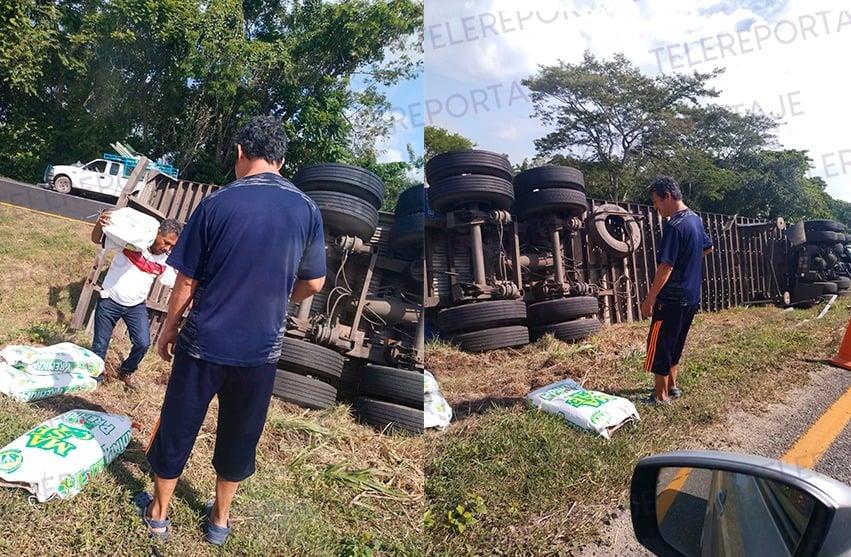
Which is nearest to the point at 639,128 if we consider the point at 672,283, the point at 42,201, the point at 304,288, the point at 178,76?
the point at 672,283

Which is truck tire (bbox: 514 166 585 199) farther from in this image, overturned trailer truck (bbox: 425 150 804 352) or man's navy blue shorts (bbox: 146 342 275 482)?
man's navy blue shorts (bbox: 146 342 275 482)

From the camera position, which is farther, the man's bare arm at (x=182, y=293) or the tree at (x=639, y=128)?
the tree at (x=639, y=128)

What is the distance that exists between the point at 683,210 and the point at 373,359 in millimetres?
2483

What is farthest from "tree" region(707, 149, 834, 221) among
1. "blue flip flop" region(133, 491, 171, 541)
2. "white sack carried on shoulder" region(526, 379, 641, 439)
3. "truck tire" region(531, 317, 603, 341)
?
"blue flip flop" region(133, 491, 171, 541)

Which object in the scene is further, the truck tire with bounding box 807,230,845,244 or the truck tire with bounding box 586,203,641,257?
the truck tire with bounding box 586,203,641,257

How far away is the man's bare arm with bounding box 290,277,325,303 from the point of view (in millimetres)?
2068

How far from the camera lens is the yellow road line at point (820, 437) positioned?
172 centimetres

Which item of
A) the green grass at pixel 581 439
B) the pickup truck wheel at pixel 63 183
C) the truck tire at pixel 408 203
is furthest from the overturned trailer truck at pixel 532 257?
the pickup truck wheel at pixel 63 183

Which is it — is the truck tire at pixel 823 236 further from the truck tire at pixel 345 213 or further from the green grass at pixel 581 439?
the truck tire at pixel 345 213

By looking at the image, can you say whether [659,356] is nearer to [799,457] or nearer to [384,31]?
[799,457]

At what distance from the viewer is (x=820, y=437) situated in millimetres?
1871

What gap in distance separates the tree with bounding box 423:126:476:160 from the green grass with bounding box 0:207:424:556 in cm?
179

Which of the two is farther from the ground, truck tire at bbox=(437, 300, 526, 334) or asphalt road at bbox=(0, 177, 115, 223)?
asphalt road at bbox=(0, 177, 115, 223)

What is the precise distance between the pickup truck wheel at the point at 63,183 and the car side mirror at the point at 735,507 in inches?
507
